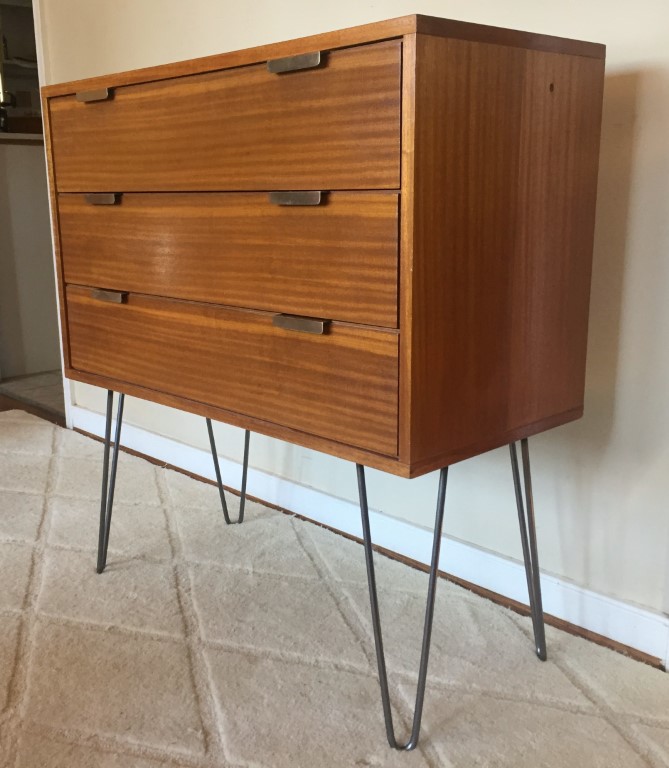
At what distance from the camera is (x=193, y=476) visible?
228 cm

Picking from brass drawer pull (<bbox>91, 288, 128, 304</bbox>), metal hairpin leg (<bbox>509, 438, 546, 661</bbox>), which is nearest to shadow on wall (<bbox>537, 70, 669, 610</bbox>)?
metal hairpin leg (<bbox>509, 438, 546, 661</bbox>)

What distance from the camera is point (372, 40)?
94 cm

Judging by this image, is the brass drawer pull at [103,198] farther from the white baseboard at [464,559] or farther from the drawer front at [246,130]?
the white baseboard at [464,559]

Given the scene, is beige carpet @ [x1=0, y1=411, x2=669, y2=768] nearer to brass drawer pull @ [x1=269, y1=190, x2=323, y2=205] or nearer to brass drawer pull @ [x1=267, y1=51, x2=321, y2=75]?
brass drawer pull @ [x1=269, y1=190, x2=323, y2=205]

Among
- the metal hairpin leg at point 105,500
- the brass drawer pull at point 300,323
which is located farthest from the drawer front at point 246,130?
the metal hairpin leg at point 105,500

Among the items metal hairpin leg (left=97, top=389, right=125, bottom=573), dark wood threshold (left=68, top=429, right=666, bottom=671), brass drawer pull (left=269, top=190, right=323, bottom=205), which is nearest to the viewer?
brass drawer pull (left=269, top=190, right=323, bottom=205)

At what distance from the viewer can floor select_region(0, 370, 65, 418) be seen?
9.73ft

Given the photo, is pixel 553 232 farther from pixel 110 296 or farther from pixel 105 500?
pixel 105 500

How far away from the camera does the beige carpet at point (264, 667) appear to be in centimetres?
117

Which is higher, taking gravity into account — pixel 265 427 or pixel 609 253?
pixel 609 253

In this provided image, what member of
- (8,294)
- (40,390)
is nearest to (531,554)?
(40,390)

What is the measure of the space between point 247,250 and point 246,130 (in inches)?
6.6

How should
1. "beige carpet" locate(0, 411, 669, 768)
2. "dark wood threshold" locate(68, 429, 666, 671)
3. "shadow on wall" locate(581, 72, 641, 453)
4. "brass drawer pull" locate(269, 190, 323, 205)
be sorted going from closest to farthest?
"brass drawer pull" locate(269, 190, 323, 205) → "beige carpet" locate(0, 411, 669, 768) → "shadow on wall" locate(581, 72, 641, 453) → "dark wood threshold" locate(68, 429, 666, 671)

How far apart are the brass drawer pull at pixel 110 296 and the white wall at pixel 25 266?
2.07 metres
